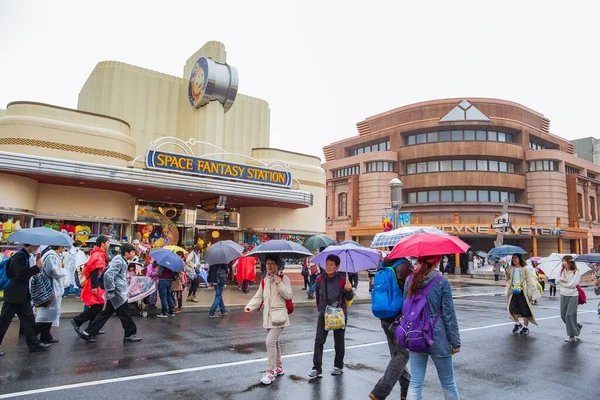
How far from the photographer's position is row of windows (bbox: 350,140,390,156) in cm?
5003

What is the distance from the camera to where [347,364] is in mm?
6820

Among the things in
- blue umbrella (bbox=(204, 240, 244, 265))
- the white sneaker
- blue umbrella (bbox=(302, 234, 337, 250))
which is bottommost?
the white sneaker

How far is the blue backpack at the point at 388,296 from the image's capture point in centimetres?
480

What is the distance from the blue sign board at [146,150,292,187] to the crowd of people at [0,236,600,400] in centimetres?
528

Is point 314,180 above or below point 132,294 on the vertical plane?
above

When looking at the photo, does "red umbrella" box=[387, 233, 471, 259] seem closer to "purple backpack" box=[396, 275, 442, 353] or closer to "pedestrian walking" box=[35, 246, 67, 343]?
"purple backpack" box=[396, 275, 442, 353]

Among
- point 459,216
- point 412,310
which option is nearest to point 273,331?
point 412,310

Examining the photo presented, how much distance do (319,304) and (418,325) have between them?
232 cm

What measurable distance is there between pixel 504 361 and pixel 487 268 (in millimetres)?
29892

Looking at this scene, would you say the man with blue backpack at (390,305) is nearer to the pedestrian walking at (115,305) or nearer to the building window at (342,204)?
the pedestrian walking at (115,305)

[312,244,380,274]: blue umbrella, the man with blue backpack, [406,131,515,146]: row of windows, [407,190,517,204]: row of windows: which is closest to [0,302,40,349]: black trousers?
[312,244,380,274]: blue umbrella

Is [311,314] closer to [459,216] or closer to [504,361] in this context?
[504,361]

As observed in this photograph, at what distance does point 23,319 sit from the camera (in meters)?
Answer: 7.23

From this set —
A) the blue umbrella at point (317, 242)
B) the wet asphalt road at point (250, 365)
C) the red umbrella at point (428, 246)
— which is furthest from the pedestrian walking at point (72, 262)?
the red umbrella at point (428, 246)
